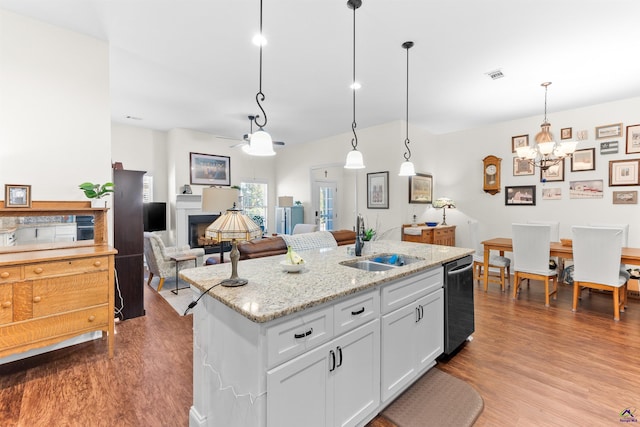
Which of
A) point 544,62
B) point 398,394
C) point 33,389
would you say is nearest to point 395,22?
point 544,62

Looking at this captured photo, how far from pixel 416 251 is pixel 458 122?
378 cm

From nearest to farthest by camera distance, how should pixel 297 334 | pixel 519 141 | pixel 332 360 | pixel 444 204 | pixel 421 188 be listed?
pixel 297 334, pixel 332 360, pixel 519 141, pixel 444 204, pixel 421 188

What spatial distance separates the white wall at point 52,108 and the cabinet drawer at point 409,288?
3000 mm

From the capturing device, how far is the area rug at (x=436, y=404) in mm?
1786

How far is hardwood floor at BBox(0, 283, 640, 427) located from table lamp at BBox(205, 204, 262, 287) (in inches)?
39.2

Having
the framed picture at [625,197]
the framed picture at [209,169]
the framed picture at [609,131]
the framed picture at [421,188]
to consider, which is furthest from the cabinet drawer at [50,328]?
the framed picture at [609,131]

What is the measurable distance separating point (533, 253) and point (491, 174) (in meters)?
2.18

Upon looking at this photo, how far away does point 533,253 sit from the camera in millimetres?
3748

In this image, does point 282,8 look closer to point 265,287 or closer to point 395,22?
point 395,22

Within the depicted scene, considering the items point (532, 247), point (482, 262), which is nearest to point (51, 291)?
point (532, 247)

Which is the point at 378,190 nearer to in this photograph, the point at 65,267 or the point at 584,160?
the point at 584,160

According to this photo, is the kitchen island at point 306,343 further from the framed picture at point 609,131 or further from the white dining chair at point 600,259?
the framed picture at point 609,131

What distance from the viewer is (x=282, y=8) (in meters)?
2.31

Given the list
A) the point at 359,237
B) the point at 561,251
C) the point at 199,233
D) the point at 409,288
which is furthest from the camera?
the point at 199,233
